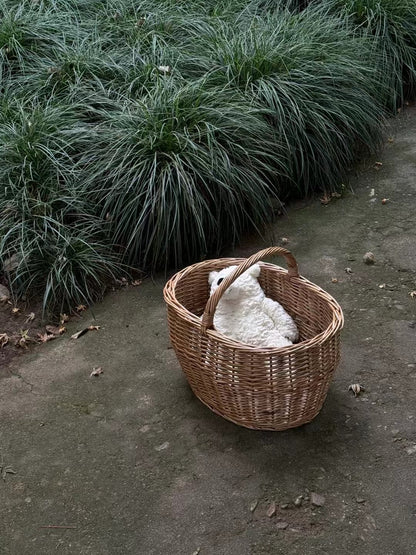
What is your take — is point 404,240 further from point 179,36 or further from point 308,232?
point 179,36

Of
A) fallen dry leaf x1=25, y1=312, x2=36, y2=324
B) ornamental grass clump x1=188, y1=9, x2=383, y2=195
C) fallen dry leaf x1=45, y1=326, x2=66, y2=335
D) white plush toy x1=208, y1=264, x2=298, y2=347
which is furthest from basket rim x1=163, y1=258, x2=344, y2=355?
ornamental grass clump x1=188, y1=9, x2=383, y2=195

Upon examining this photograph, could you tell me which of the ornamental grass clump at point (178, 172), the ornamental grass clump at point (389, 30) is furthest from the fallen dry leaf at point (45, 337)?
the ornamental grass clump at point (389, 30)

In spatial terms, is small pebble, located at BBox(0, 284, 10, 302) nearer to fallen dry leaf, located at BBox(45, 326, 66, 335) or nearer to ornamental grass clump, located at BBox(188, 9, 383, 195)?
fallen dry leaf, located at BBox(45, 326, 66, 335)

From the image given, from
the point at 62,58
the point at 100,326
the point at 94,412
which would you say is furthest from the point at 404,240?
the point at 62,58

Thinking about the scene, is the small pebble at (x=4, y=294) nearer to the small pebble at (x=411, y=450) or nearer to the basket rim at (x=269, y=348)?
the basket rim at (x=269, y=348)

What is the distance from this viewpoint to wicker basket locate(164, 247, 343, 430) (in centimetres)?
246

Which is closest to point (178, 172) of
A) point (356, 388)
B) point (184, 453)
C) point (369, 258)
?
point (369, 258)

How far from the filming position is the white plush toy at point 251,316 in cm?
282

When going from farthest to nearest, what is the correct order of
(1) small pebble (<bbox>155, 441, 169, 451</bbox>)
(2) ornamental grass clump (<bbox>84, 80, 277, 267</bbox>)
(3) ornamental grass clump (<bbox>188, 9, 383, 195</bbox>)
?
(3) ornamental grass clump (<bbox>188, 9, 383, 195</bbox>) < (2) ornamental grass clump (<bbox>84, 80, 277, 267</bbox>) < (1) small pebble (<bbox>155, 441, 169, 451</bbox>)

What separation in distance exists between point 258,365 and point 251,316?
426 millimetres

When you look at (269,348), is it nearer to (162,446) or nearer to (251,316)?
(251,316)

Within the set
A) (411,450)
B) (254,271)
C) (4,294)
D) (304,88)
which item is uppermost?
(304,88)

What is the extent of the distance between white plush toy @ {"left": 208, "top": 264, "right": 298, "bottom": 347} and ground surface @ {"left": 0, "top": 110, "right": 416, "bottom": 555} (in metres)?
0.28

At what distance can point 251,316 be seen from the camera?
2863mm
